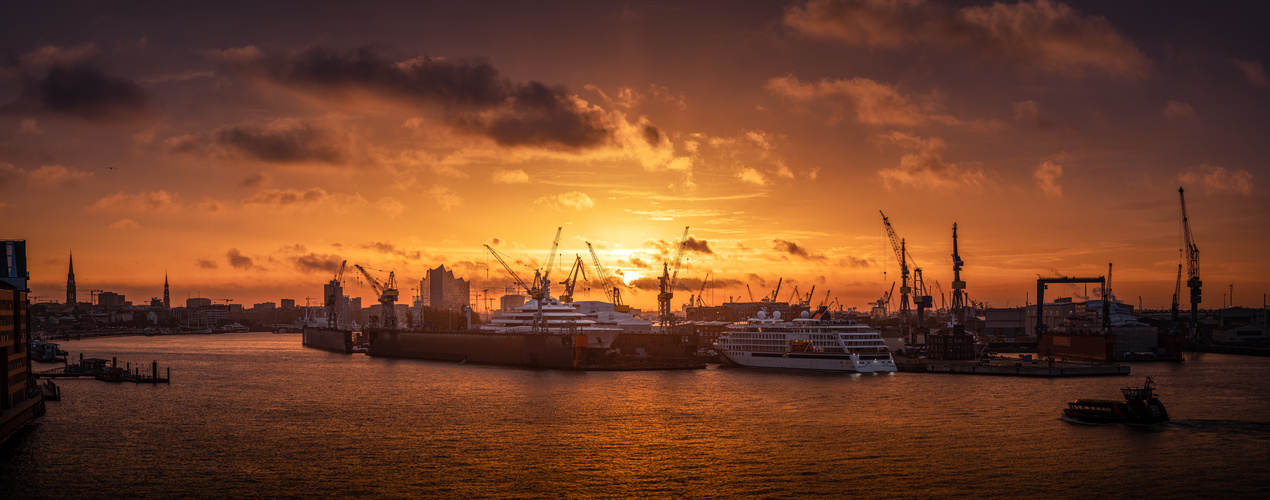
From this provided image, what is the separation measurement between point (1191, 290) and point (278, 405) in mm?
140556

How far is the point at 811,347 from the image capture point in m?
88.2

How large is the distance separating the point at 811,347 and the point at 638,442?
4740 cm

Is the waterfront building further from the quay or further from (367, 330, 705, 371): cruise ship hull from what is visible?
(367, 330, 705, 371): cruise ship hull

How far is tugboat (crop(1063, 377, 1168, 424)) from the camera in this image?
48906mm

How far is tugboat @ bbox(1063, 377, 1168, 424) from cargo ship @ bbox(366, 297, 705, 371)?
151 feet

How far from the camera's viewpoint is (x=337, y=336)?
14862 centimetres

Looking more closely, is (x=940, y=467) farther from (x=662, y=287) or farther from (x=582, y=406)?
(x=662, y=287)

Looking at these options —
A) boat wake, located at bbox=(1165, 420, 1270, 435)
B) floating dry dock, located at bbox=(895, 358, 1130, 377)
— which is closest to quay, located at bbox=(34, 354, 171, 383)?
floating dry dock, located at bbox=(895, 358, 1130, 377)

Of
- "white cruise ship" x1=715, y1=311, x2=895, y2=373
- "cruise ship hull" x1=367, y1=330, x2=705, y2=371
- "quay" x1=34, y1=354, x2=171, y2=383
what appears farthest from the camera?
"cruise ship hull" x1=367, y1=330, x2=705, y2=371

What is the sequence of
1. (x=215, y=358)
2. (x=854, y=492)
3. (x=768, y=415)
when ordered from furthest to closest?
(x=215, y=358)
(x=768, y=415)
(x=854, y=492)

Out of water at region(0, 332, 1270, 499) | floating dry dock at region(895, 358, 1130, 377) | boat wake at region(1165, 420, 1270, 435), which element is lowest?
floating dry dock at region(895, 358, 1130, 377)

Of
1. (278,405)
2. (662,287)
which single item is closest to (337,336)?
(662,287)

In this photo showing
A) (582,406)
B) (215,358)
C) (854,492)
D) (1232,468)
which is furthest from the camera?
(215,358)

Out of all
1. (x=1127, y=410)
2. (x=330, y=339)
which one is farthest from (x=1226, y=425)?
(x=330, y=339)
